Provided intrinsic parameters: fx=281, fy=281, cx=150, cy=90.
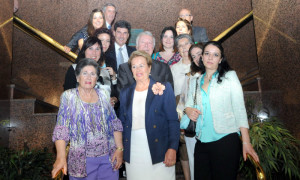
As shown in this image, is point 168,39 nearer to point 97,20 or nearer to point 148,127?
point 97,20

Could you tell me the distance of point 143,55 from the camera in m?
2.68

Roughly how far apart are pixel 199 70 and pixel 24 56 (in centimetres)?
392

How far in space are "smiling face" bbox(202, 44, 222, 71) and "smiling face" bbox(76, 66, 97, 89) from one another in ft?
3.41

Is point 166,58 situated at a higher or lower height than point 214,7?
lower

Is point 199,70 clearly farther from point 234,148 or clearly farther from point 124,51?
point 124,51

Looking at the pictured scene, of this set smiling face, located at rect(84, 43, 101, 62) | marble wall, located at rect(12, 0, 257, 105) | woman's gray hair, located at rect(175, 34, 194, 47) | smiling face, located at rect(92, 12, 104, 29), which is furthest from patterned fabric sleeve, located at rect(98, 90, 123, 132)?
marble wall, located at rect(12, 0, 257, 105)

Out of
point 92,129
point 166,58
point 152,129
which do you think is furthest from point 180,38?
point 92,129

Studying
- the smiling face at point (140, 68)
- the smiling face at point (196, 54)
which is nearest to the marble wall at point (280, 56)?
the smiling face at point (196, 54)

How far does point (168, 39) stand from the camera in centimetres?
399

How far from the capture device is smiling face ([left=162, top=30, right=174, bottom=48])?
3.98 m

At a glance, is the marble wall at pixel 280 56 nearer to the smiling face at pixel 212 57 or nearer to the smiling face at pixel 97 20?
the smiling face at pixel 212 57

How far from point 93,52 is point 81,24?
313 centimetres

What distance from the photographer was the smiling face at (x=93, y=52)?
3414 mm

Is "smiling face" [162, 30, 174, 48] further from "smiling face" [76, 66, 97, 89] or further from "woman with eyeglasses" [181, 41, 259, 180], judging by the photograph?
"smiling face" [76, 66, 97, 89]
